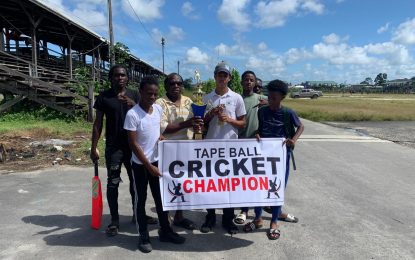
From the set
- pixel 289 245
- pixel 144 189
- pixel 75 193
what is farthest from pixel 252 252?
pixel 75 193

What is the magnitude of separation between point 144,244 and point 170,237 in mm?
316

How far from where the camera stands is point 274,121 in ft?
15.0

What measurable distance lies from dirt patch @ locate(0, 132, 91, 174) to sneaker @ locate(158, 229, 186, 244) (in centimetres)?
440

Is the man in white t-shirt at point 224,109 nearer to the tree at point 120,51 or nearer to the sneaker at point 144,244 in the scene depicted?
the sneaker at point 144,244

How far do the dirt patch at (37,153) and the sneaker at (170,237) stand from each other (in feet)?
14.4

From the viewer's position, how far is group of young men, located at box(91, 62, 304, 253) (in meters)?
4.03

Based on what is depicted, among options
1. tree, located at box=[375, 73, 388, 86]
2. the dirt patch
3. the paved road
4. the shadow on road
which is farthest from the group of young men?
tree, located at box=[375, 73, 388, 86]

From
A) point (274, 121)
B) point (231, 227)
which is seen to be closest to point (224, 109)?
point (274, 121)

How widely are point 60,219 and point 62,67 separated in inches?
910

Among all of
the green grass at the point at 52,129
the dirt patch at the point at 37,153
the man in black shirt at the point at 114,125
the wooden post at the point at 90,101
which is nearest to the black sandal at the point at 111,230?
the man in black shirt at the point at 114,125

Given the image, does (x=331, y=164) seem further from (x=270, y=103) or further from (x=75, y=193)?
(x=75, y=193)

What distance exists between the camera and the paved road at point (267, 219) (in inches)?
159

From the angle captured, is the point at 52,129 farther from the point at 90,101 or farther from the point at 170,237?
the point at 170,237

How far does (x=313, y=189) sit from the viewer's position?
6.60 metres
